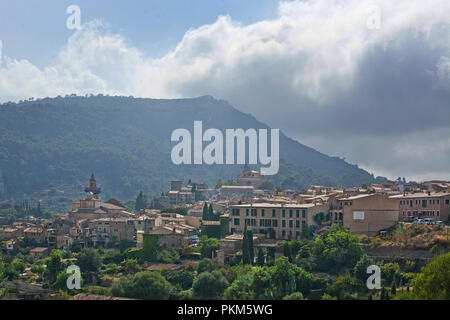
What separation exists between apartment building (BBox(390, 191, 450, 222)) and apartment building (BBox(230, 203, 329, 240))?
237 inches

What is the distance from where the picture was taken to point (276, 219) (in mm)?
58625

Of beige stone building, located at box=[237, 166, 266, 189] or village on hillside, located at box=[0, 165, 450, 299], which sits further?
beige stone building, located at box=[237, 166, 266, 189]

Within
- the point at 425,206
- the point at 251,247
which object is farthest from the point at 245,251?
A: the point at 425,206

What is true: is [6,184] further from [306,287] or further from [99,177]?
[306,287]

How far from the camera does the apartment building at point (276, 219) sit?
189 ft

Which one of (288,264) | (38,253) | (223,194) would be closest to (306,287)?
(288,264)

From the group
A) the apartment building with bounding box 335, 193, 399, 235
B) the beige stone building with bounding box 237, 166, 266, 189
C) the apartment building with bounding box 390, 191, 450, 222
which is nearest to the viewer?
the apartment building with bounding box 335, 193, 399, 235

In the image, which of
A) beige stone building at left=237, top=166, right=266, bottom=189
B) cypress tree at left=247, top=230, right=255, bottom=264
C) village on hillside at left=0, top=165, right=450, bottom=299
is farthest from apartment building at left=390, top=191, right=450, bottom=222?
beige stone building at left=237, top=166, right=266, bottom=189

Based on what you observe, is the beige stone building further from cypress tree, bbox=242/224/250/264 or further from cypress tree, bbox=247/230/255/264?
cypress tree, bbox=242/224/250/264

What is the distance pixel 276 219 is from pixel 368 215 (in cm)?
738

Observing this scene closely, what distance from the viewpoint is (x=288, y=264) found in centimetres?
4759

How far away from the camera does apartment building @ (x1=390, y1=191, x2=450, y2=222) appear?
55656 mm

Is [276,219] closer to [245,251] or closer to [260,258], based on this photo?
[245,251]

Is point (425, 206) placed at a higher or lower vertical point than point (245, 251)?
higher
